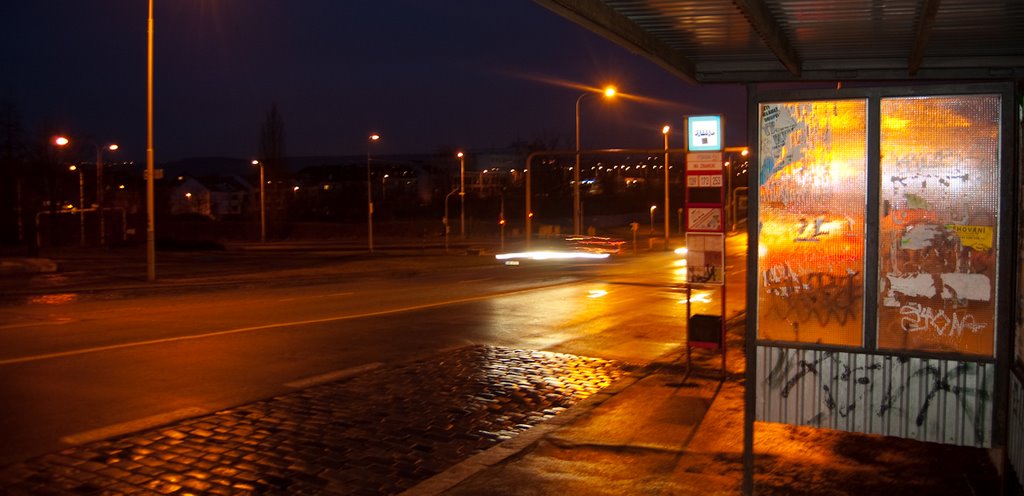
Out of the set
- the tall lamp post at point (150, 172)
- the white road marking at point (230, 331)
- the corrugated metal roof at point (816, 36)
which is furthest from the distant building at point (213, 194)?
the corrugated metal roof at point (816, 36)

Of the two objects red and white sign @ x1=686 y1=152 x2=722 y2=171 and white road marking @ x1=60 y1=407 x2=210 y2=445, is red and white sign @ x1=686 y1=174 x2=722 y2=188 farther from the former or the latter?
white road marking @ x1=60 y1=407 x2=210 y2=445

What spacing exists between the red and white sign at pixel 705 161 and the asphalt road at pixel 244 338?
134 inches

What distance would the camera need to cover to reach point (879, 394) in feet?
17.6

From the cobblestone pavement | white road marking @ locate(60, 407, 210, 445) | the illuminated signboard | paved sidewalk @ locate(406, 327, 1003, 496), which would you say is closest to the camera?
paved sidewalk @ locate(406, 327, 1003, 496)

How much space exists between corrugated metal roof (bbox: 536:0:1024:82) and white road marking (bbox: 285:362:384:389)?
5691mm

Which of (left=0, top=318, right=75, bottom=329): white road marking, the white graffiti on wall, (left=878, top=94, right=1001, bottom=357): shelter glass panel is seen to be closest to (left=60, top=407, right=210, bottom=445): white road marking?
(left=878, top=94, right=1001, bottom=357): shelter glass panel

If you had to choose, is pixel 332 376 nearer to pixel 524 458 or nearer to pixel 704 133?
pixel 524 458

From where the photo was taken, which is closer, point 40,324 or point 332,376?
point 332,376

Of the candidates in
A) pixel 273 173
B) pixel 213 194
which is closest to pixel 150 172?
pixel 273 173

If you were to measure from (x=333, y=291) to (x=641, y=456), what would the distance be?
16.6m

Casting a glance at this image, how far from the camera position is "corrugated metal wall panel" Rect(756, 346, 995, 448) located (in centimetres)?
514

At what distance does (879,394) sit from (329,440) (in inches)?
175

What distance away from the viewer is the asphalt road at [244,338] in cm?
858

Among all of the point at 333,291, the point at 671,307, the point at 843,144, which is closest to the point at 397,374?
the point at 843,144
